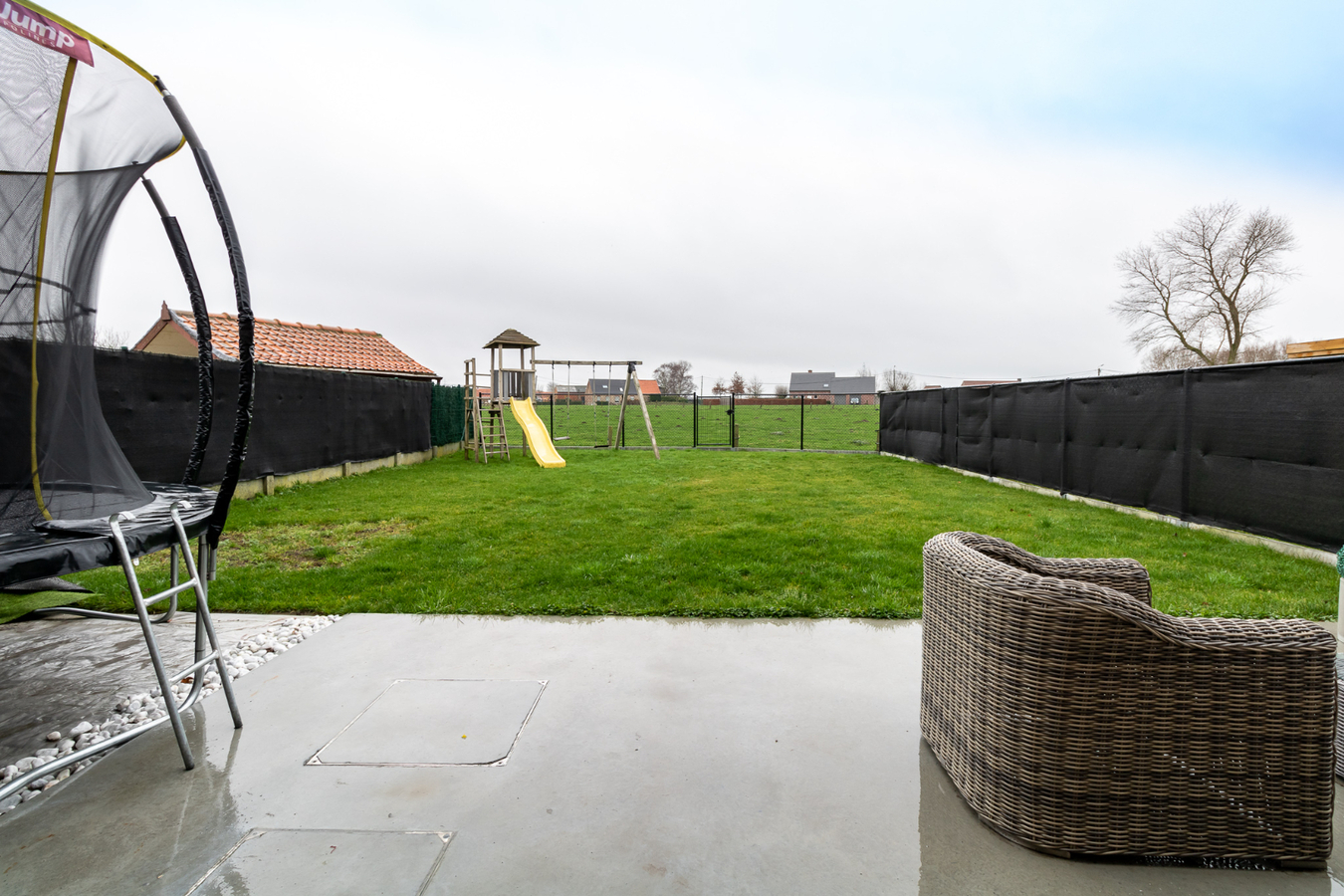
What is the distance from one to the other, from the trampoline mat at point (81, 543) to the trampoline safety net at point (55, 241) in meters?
0.17

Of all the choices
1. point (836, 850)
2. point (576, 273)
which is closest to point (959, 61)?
point (836, 850)

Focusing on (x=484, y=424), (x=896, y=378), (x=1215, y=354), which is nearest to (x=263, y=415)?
(x=484, y=424)

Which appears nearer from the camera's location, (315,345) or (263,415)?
(263,415)

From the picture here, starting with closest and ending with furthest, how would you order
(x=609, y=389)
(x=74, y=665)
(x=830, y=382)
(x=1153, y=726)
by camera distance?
(x=1153, y=726), (x=74, y=665), (x=609, y=389), (x=830, y=382)

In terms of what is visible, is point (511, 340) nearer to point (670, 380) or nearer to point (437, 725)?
point (437, 725)

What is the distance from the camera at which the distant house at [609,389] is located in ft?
56.9

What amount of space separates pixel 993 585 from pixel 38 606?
517 cm

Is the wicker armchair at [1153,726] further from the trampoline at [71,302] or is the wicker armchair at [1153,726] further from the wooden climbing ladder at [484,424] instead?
the wooden climbing ladder at [484,424]

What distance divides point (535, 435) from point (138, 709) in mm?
11108

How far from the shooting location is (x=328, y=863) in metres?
1.60

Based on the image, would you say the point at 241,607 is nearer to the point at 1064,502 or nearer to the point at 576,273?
the point at 1064,502

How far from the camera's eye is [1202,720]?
155 cm

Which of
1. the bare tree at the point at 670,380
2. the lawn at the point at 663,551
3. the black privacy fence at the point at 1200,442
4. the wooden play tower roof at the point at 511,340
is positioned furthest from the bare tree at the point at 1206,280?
the wooden play tower roof at the point at 511,340

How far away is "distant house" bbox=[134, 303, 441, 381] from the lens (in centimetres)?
1304
